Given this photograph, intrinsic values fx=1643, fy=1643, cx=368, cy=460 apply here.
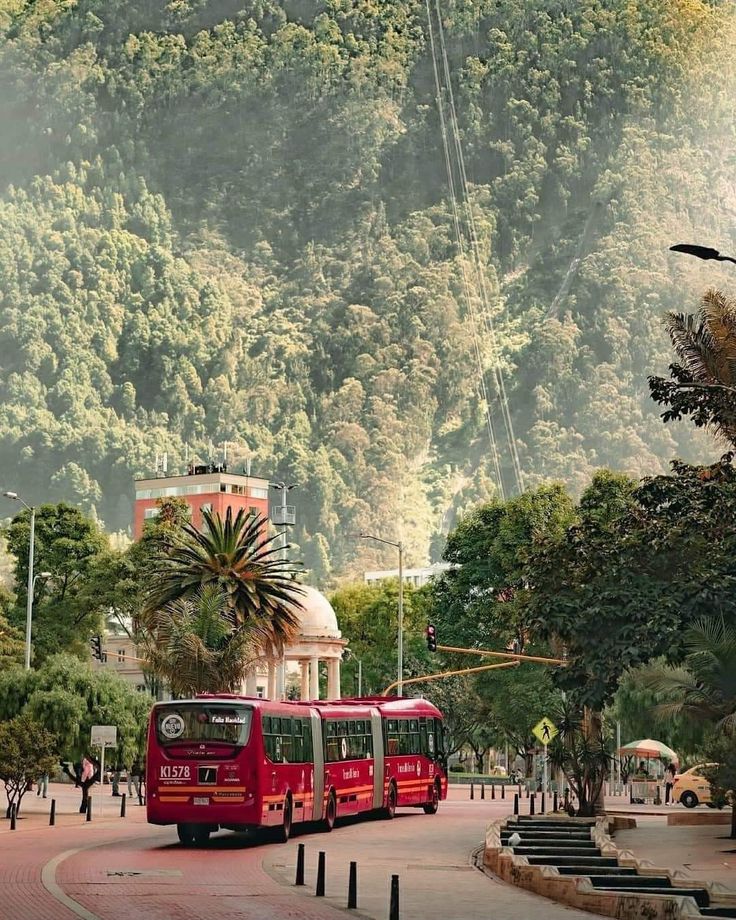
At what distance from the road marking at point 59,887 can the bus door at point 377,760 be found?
15.5 m

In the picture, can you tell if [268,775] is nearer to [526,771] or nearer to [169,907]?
[169,907]

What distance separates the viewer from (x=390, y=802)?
49500mm

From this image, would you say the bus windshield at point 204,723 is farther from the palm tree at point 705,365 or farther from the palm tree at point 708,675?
the palm tree at point 705,365

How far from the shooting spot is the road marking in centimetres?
2088

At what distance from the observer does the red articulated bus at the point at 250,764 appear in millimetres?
34781

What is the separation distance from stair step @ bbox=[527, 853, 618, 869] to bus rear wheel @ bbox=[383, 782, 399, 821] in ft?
69.3

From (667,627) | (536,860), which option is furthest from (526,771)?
(536,860)

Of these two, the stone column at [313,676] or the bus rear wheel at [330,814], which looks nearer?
the bus rear wheel at [330,814]

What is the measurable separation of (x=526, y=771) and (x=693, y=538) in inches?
2539

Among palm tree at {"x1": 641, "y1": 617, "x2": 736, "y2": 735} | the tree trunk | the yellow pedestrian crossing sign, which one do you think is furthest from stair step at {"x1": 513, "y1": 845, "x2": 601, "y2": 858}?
the yellow pedestrian crossing sign

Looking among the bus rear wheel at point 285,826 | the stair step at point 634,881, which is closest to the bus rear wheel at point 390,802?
the bus rear wheel at point 285,826

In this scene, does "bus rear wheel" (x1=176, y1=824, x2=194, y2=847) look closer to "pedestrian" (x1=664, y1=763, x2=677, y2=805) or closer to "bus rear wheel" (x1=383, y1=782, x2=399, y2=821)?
"bus rear wheel" (x1=383, y1=782, x2=399, y2=821)

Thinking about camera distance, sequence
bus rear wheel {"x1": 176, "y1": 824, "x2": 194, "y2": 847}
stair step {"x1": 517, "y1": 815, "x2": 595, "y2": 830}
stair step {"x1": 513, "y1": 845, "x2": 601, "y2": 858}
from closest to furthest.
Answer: stair step {"x1": 513, "y1": 845, "x2": 601, "y2": 858} → bus rear wheel {"x1": 176, "y1": 824, "x2": 194, "y2": 847} → stair step {"x1": 517, "y1": 815, "x2": 595, "y2": 830}

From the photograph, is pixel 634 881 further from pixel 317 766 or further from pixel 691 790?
pixel 691 790
